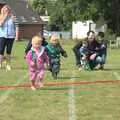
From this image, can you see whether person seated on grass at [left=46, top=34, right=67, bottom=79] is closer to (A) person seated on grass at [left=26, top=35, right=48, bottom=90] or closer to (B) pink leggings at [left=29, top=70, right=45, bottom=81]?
(A) person seated on grass at [left=26, top=35, right=48, bottom=90]

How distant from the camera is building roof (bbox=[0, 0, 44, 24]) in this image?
9658 cm

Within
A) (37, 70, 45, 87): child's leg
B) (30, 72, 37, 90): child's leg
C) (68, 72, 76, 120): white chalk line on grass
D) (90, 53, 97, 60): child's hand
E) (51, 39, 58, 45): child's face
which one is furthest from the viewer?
(90, 53, 97, 60): child's hand

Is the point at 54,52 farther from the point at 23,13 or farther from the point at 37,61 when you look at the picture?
the point at 23,13

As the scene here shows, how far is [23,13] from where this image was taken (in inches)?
3883

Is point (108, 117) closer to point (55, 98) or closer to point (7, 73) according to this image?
point (55, 98)

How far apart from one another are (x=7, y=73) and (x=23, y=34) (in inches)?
3112

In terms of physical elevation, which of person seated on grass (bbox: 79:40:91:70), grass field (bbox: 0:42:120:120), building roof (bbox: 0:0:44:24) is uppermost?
grass field (bbox: 0:42:120:120)

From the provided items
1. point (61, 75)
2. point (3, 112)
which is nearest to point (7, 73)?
point (61, 75)

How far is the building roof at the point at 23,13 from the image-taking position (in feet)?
317

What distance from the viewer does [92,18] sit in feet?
196

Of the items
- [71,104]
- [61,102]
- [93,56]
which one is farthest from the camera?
[93,56]

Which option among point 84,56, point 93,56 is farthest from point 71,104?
point 84,56

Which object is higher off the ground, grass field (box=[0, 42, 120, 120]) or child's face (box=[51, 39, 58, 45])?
child's face (box=[51, 39, 58, 45])

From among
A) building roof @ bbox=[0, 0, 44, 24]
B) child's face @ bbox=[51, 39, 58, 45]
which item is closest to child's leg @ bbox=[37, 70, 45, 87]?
child's face @ bbox=[51, 39, 58, 45]
